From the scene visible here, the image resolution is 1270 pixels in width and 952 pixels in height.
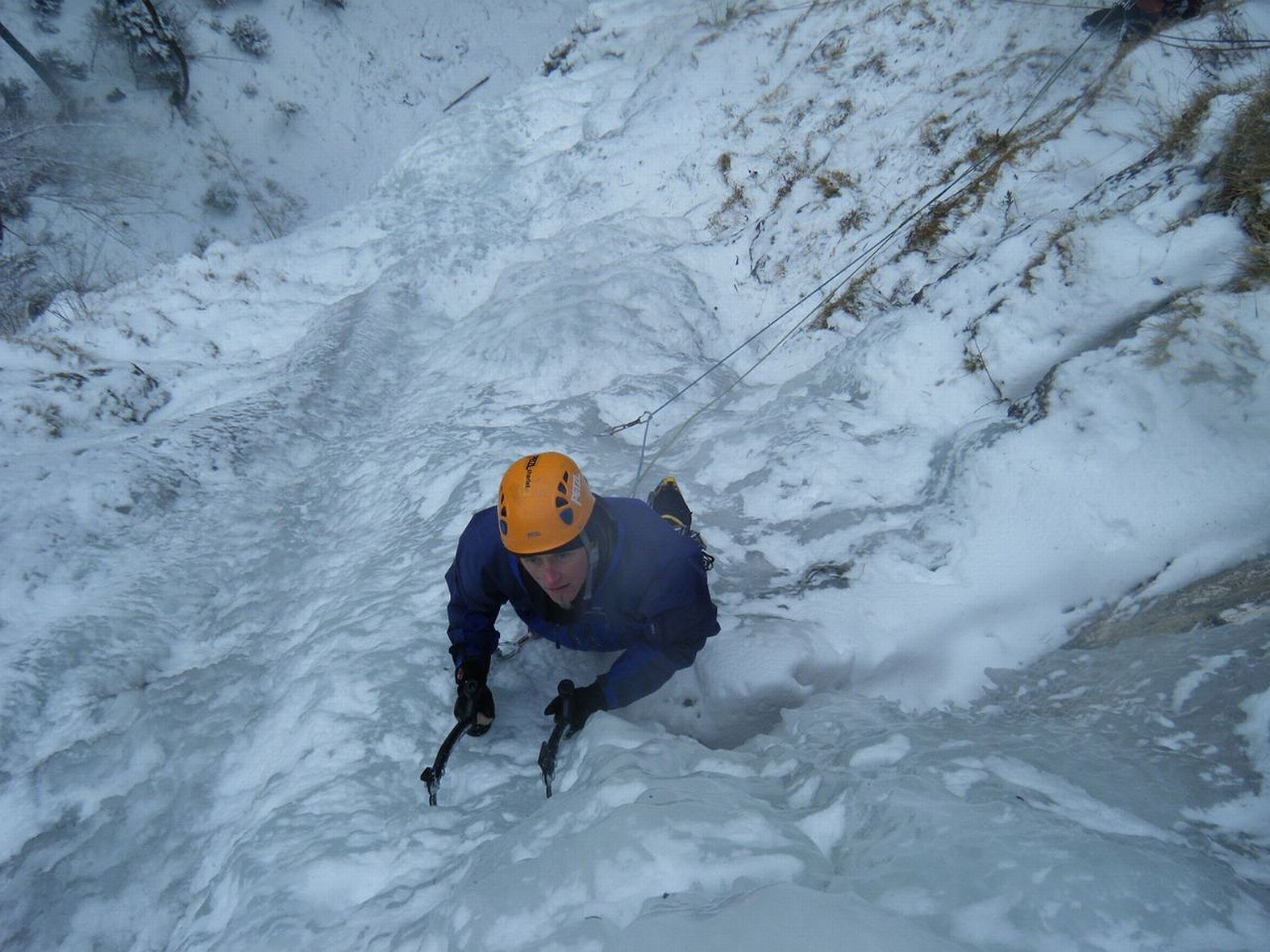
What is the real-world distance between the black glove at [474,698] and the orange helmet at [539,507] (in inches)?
Result: 33.7

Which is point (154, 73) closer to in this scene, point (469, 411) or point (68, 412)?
point (68, 412)

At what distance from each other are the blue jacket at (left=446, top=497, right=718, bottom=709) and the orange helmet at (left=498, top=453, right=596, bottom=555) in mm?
170

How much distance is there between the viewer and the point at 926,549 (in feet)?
11.4

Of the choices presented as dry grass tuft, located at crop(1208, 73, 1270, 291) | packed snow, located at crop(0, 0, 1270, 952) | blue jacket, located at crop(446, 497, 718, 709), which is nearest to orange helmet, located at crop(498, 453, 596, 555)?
blue jacket, located at crop(446, 497, 718, 709)

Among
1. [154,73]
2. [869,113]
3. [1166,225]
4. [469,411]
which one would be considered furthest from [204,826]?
[154,73]

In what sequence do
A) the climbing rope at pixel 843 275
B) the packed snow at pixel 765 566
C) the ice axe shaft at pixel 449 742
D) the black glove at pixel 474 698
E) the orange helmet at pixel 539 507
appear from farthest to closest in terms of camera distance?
the climbing rope at pixel 843 275 < the black glove at pixel 474 698 < the ice axe shaft at pixel 449 742 < the orange helmet at pixel 539 507 < the packed snow at pixel 765 566

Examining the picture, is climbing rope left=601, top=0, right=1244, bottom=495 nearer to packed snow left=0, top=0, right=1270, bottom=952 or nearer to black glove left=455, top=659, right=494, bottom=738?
packed snow left=0, top=0, right=1270, bottom=952

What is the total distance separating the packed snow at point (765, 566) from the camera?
67.5 inches

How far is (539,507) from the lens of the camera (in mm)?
2262

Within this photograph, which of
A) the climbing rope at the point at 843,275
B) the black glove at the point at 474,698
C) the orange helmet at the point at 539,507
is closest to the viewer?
the orange helmet at the point at 539,507

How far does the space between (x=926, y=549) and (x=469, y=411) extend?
401cm

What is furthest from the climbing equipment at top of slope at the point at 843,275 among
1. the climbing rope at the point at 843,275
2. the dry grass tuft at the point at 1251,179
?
the dry grass tuft at the point at 1251,179

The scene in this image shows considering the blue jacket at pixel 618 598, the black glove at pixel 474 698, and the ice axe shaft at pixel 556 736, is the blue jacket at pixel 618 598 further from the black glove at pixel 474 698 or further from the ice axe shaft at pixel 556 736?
the ice axe shaft at pixel 556 736

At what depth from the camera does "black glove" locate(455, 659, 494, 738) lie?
2.84m
